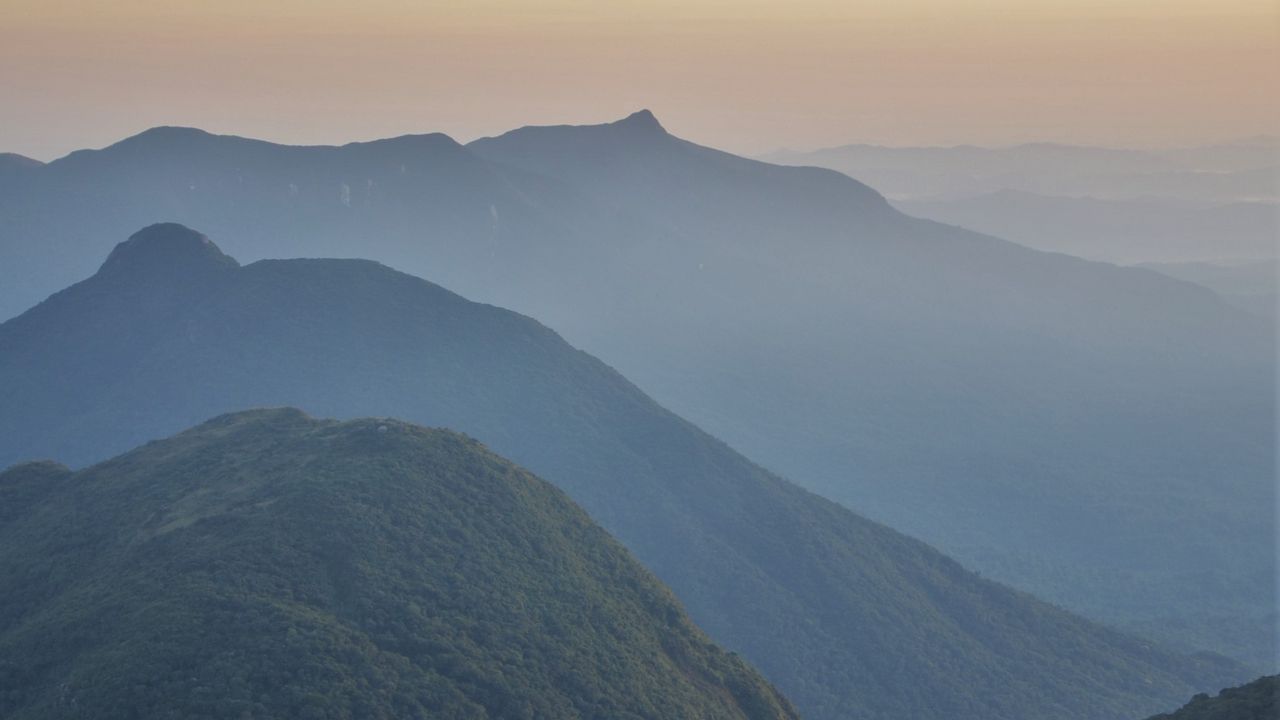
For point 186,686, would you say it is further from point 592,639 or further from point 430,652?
point 592,639

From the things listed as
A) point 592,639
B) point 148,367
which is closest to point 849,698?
point 592,639

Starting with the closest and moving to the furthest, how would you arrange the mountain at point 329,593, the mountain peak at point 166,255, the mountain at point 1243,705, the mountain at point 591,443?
the mountain at point 1243,705 → the mountain at point 329,593 → the mountain at point 591,443 → the mountain peak at point 166,255

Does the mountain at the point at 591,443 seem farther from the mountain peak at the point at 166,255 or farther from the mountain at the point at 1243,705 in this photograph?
the mountain at the point at 1243,705

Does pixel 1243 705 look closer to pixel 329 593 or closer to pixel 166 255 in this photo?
pixel 329 593

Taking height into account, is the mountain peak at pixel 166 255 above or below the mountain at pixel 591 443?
above

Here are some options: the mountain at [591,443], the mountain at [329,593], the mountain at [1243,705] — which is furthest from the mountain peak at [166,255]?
the mountain at [1243,705]

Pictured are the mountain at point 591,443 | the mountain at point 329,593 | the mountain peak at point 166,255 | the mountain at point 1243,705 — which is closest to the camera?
the mountain at point 1243,705
